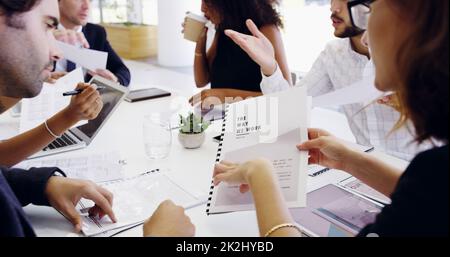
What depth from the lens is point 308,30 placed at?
567 cm

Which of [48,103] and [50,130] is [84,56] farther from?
[50,130]

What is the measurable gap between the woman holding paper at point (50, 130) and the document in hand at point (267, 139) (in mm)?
539

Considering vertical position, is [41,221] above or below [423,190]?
below

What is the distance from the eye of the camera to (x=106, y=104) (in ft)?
4.87

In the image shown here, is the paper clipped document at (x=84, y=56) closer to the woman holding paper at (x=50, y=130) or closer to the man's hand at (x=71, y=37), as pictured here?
the man's hand at (x=71, y=37)

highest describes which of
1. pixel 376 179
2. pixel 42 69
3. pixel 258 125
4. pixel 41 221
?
pixel 42 69

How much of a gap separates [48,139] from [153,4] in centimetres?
548

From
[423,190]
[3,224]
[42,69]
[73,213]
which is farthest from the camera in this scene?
[42,69]

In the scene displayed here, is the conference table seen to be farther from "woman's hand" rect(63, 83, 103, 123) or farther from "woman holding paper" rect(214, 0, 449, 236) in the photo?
"woman holding paper" rect(214, 0, 449, 236)

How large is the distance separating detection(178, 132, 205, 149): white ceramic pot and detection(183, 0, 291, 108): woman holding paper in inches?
25.4

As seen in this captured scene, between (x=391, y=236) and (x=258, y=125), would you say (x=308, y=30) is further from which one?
(x=391, y=236)

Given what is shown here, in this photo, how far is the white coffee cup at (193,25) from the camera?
222 centimetres
